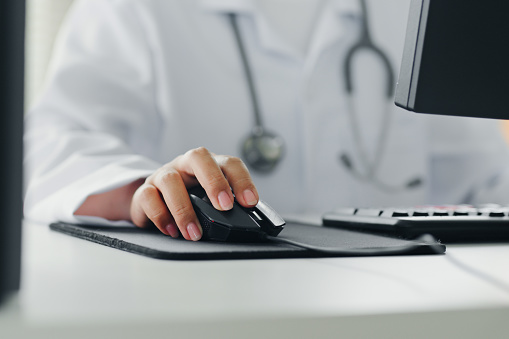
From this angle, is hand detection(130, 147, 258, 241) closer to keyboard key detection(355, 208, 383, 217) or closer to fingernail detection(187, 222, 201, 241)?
fingernail detection(187, 222, 201, 241)

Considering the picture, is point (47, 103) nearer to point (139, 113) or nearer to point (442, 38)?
point (139, 113)

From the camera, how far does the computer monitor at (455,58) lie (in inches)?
15.7

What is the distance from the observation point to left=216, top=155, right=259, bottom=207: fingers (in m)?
0.48

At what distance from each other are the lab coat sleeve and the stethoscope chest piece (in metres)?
0.18

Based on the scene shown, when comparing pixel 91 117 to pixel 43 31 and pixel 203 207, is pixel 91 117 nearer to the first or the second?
pixel 203 207

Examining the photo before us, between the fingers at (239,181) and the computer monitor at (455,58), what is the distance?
0.15 m

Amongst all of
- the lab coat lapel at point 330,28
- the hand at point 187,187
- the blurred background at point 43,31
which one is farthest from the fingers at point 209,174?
the blurred background at point 43,31

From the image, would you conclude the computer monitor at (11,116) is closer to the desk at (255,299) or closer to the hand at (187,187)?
the desk at (255,299)

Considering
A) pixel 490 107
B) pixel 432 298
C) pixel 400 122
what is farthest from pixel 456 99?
pixel 400 122

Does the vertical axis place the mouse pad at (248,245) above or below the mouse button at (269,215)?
below

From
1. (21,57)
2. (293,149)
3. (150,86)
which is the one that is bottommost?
(21,57)

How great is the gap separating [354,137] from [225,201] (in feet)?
2.47

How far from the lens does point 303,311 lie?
245mm

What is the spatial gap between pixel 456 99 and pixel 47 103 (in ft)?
2.45
